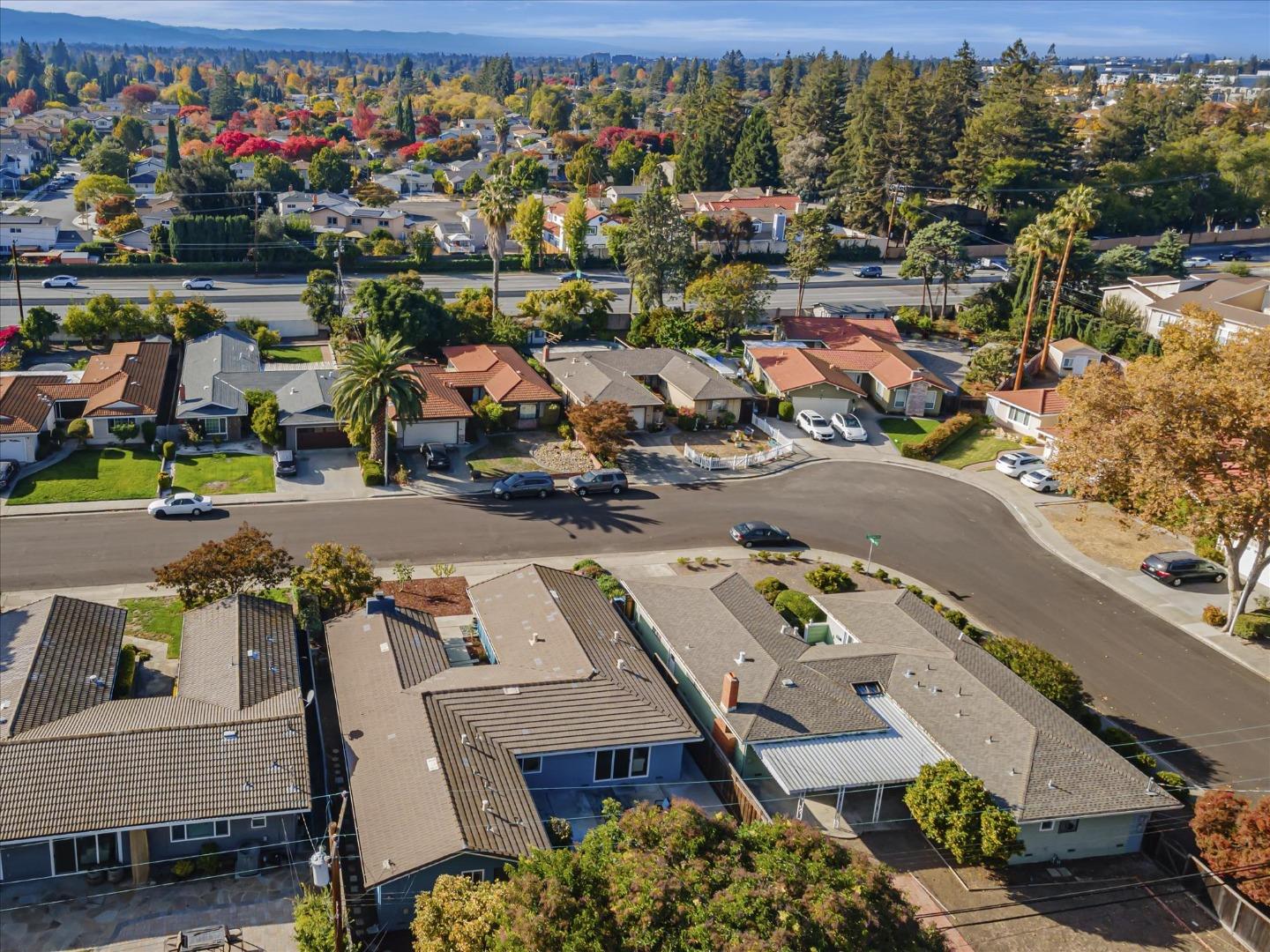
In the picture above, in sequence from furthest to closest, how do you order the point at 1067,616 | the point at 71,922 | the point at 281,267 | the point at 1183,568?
the point at 281,267 < the point at 1183,568 < the point at 1067,616 < the point at 71,922

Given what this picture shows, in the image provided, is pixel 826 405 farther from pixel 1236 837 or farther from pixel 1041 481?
pixel 1236 837

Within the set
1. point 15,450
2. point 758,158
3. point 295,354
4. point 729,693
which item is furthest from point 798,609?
point 758,158

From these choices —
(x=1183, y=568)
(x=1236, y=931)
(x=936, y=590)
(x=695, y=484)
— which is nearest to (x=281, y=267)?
(x=695, y=484)

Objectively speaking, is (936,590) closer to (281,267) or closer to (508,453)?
(508,453)

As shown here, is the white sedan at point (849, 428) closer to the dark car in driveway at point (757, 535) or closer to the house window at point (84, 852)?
the dark car in driveway at point (757, 535)

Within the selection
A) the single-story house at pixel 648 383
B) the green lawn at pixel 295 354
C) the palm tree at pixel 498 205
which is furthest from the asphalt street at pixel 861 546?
the palm tree at pixel 498 205

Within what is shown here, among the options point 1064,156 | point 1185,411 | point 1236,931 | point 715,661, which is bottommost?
point 1236,931

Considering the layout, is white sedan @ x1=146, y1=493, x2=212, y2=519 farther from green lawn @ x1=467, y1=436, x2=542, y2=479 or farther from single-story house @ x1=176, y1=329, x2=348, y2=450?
green lawn @ x1=467, y1=436, x2=542, y2=479
